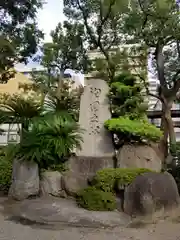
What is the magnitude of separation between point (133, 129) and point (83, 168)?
62.5 inches

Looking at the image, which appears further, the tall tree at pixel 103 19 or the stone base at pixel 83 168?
the tall tree at pixel 103 19

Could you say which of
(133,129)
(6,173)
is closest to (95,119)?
(133,129)

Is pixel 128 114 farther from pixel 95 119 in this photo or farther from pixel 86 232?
pixel 86 232

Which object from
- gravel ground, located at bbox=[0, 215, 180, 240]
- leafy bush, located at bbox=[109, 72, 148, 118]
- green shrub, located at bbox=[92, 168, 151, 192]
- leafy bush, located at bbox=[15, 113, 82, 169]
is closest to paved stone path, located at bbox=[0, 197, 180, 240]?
gravel ground, located at bbox=[0, 215, 180, 240]

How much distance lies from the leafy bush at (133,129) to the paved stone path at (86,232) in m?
2.38

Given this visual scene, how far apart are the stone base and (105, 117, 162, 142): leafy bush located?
0.74 meters

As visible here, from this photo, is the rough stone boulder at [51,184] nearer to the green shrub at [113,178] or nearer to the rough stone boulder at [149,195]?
the green shrub at [113,178]

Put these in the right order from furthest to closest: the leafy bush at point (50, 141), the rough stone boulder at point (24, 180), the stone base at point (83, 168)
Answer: the leafy bush at point (50, 141) → the stone base at point (83, 168) → the rough stone boulder at point (24, 180)

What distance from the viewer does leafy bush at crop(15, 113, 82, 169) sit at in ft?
22.4

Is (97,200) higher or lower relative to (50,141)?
lower

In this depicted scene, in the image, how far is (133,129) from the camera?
23.0ft

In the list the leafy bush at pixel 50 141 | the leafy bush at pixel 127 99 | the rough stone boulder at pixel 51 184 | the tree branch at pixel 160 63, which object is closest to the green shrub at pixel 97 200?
the rough stone boulder at pixel 51 184

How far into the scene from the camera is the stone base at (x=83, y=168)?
668cm

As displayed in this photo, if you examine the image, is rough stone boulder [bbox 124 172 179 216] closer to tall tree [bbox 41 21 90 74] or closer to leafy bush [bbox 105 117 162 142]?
leafy bush [bbox 105 117 162 142]
